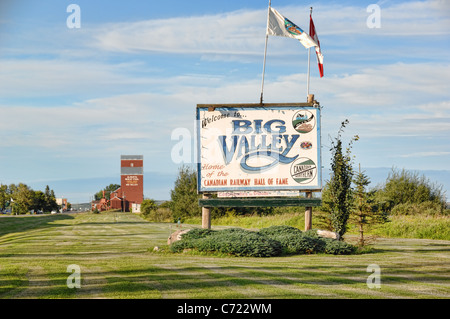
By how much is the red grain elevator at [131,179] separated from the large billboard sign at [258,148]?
360ft

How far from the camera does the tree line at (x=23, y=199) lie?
121 m

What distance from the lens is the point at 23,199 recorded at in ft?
397

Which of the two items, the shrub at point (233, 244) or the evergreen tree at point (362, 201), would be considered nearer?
the shrub at point (233, 244)

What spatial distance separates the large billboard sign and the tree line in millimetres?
102049

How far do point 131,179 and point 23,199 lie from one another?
26022 millimetres

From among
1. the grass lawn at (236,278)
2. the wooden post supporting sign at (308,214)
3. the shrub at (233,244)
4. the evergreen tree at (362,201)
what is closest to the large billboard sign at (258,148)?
the wooden post supporting sign at (308,214)

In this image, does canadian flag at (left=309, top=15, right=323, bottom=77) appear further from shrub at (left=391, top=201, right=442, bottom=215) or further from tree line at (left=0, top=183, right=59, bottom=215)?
tree line at (left=0, top=183, right=59, bottom=215)

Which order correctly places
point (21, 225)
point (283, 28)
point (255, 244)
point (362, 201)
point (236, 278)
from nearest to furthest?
point (236, 278)
point (255, 244)
point (362, 201)
point (283, 28)
point (21, 225)

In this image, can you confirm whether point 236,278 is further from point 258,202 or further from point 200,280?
point 258,202

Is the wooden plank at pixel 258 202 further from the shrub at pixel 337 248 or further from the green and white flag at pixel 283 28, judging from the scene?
the green and white flag at pixel 283 28

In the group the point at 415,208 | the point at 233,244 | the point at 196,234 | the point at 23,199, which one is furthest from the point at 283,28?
the point at 23,199

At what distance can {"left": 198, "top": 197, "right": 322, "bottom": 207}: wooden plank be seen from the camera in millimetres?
23188
